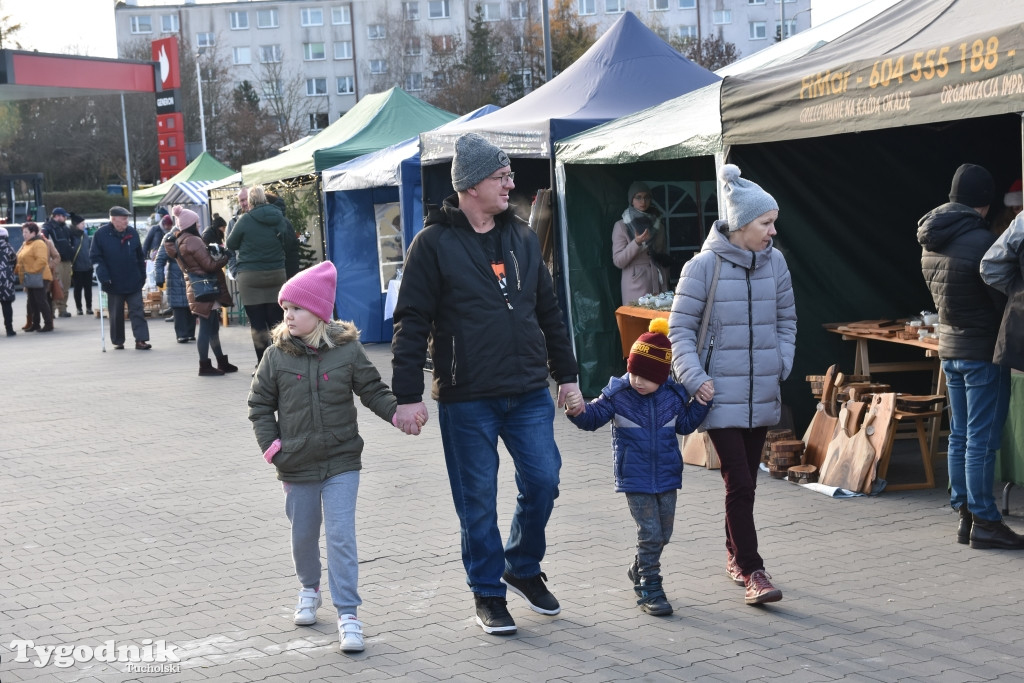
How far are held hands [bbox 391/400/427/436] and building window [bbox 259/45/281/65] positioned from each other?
8888 cm

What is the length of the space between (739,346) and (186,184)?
26.9 meters

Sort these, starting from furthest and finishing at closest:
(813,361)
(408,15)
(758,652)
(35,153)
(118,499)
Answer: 1. (408,15)
2. (35,153)
3. (813,361)
4. (118,499)
5. (758,652)

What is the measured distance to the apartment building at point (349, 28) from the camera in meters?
83.6

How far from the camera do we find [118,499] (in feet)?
26.0

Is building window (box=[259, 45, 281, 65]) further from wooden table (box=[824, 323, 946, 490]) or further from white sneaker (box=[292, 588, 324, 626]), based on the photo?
white sneaker (box=[292, 588, 324, 626])

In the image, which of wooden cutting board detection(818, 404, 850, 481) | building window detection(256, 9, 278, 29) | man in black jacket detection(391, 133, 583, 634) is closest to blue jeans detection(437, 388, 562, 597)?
man in black jacket detection(391, 133, 583, 634)

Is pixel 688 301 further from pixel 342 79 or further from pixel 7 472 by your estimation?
pixel 342 79

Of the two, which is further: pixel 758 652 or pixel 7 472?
pixel 7 472

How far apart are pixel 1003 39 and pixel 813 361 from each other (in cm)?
316

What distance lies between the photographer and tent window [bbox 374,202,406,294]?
16219 millimetres

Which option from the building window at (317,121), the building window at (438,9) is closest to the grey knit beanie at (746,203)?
the building window at (317,121)

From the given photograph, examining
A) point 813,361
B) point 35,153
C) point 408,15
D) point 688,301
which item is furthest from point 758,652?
point 408,15

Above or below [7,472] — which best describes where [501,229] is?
above

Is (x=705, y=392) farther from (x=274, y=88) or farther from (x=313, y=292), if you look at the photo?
(x=274, y=88)
